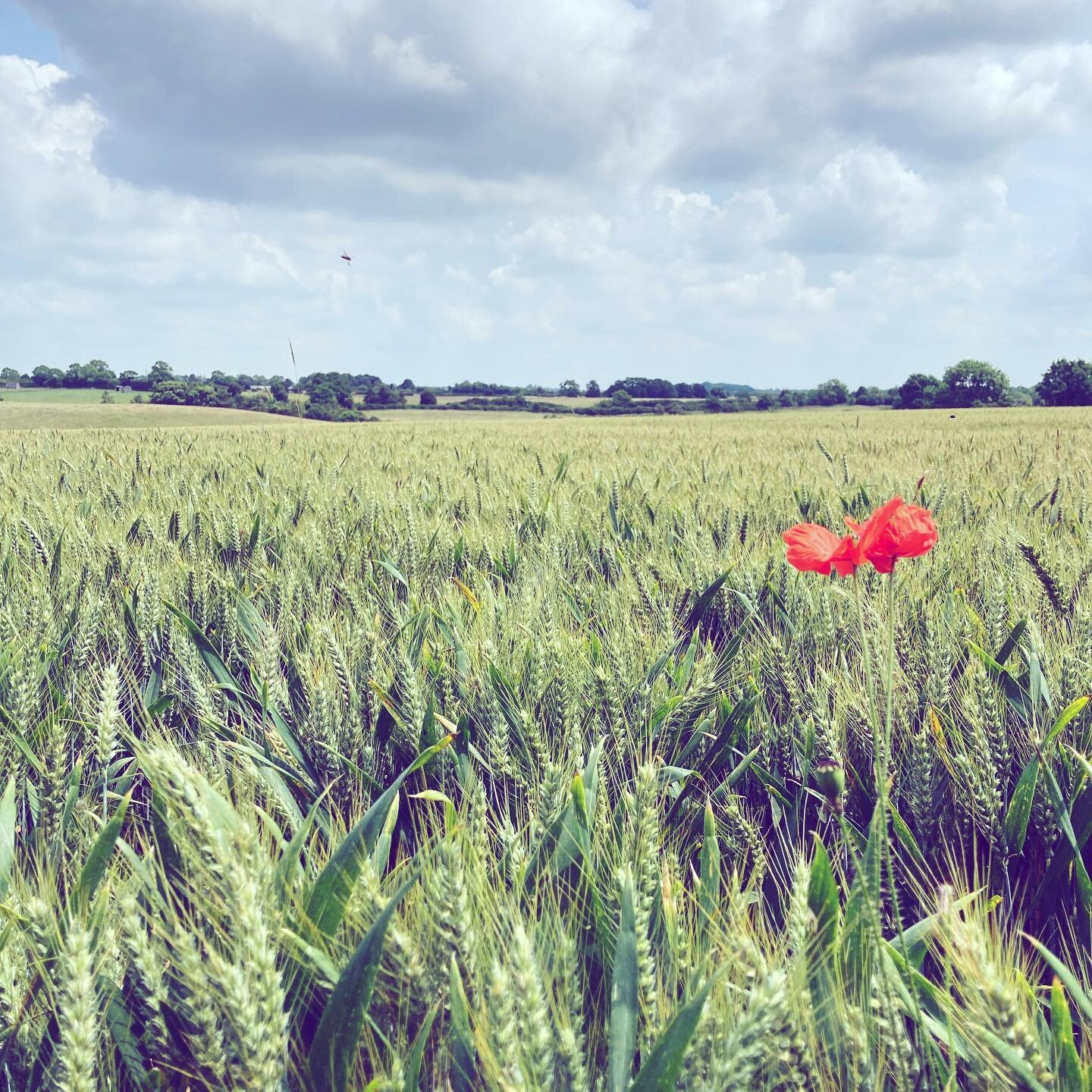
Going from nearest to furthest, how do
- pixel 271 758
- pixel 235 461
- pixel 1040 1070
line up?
pixel 1040 1070 → pixel 271 758 → pixel 235 461

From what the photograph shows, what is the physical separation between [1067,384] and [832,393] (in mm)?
17316

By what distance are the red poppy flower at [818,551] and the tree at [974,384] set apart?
6606 centimetres

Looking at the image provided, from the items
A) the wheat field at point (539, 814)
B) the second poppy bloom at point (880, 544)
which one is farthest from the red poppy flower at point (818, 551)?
the wheat field at point (539, 814)

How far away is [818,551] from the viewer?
40.1 inches

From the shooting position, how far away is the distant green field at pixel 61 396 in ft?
124

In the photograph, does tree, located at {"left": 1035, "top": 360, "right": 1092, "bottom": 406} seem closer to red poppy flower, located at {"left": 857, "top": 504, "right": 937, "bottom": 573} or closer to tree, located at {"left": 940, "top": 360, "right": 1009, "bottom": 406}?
Result: tree, located at {"left": 940, "top": 360, "right": 1009, "bottom": 406}

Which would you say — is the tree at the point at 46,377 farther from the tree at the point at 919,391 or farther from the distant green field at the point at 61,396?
the tree at the point at 919,391

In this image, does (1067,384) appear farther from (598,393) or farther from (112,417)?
(112,417)

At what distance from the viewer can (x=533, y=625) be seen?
60.2 inches

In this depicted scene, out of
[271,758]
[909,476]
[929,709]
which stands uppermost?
[909,476]

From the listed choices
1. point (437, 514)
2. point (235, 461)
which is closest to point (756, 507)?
point (437, 514)

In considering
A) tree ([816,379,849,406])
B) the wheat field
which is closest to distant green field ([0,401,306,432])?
the wheat field

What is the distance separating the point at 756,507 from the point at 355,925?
2504 mm

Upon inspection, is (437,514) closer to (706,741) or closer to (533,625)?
(533,625)
